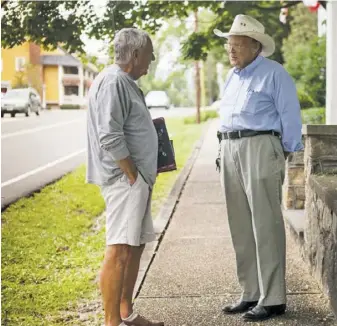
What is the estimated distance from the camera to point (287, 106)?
3.70 meters

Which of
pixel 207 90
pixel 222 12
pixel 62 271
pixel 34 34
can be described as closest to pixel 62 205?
pixel 34 34

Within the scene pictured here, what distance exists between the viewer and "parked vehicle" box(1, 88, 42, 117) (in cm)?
673

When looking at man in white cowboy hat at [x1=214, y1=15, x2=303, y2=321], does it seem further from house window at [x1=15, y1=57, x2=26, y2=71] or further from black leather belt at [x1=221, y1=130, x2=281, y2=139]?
house window at [x1=15, y1=57, x2=26, y2=71]

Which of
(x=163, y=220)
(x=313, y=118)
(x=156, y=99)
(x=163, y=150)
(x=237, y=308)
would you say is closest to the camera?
(x=163, y=150)

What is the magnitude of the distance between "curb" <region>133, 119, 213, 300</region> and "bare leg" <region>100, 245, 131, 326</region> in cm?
76

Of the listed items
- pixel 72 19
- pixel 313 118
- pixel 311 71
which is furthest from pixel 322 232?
pixel 311 71

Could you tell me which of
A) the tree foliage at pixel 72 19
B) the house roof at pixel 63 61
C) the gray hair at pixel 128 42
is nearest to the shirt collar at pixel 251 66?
the gray hair at pixel 128 42

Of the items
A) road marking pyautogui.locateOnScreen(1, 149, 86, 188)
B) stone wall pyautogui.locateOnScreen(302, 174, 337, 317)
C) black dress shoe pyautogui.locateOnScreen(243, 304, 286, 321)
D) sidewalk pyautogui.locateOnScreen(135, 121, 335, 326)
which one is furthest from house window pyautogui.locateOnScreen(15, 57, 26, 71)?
black dress shoe pyautogui.locateOnScreen(243, 304, 286, 321)

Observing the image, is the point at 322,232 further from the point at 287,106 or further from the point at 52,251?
the point at 52,251

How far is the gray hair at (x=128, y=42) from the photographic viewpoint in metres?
3.37

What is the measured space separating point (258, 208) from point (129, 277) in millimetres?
798

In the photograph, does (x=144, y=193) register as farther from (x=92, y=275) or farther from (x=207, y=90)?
(x=207, y=90)

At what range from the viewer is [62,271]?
5.18 meters

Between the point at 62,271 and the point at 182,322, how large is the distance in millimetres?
1605
